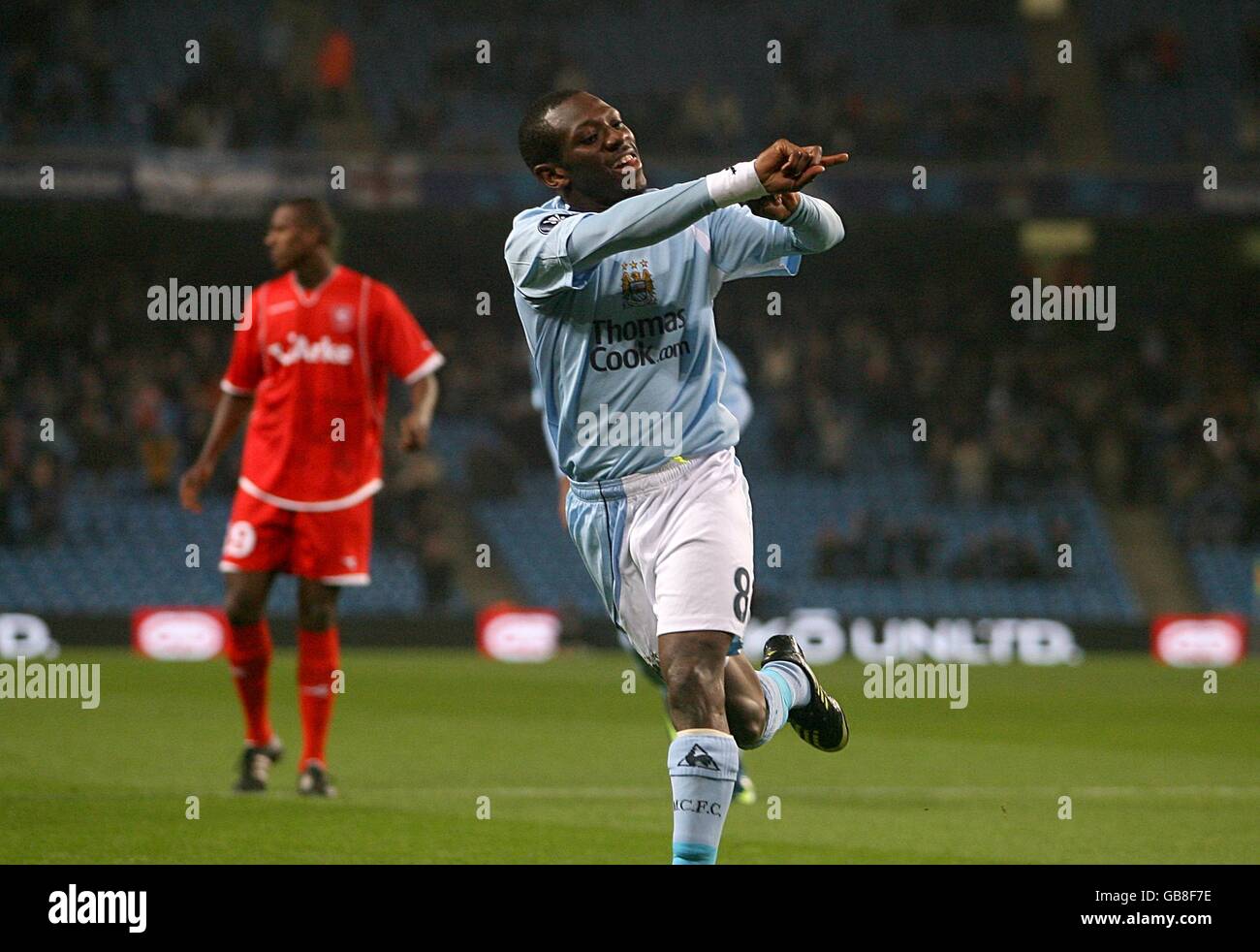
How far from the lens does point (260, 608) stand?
7941 mm

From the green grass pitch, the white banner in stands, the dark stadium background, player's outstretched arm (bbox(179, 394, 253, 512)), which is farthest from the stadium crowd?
player's outstretched arm (bbox(179, 394, 253, 512))

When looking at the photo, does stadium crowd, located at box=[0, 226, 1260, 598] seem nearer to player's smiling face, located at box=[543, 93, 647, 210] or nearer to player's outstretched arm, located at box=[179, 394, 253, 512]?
player's outstretched arm, located at box=[179, 394, 253, 512]

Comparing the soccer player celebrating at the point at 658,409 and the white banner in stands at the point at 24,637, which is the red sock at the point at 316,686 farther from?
the white banner in stands at the point at 24,637

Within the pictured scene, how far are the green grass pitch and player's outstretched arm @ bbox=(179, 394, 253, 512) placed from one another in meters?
1.30

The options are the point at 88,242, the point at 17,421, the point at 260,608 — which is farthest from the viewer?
the point at 88,242

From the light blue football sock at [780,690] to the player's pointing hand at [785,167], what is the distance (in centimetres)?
159

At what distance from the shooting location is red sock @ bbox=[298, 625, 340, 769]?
7.87 meters

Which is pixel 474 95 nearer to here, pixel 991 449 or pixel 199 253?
pixel 199 253

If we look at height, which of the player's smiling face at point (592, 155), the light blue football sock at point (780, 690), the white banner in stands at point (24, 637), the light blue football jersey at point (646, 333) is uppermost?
the white banner in stands at point (24, 637)

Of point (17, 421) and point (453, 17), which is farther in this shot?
point (453, 17)

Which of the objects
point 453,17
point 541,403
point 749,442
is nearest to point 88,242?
point 453,17

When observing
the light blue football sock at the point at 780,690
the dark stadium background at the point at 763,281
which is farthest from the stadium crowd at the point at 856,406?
the light blue football sock at the point at 780,690

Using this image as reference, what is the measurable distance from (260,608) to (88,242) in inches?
768

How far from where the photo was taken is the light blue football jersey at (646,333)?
5188 mm
